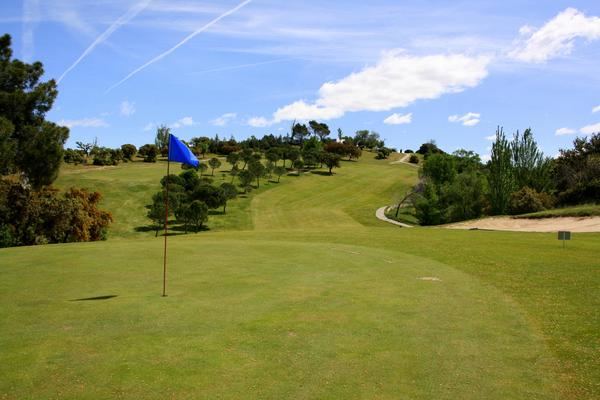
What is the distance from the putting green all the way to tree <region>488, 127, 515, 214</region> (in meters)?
52.9

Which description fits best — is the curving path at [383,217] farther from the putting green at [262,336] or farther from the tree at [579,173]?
the putting green at [262,336]

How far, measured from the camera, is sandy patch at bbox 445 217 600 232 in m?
42.5

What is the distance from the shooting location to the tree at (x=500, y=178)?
224ft

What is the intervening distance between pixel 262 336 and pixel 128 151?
448ft

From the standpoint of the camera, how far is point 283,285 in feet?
58.1

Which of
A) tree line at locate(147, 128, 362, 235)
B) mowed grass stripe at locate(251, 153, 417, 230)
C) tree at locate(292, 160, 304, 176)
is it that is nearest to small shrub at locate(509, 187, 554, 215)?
mowed grass stripe at locate(251, 153, 417, 230)

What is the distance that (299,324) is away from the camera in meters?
12.8

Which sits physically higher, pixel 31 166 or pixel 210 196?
pixel 31 166

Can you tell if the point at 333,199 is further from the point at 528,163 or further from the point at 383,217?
the point at 528,163

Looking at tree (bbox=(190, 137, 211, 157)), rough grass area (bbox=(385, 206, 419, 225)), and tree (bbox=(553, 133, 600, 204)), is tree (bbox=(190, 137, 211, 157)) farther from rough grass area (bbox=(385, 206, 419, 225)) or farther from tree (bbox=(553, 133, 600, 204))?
tree (bbox=(553, 133, 600, 204))

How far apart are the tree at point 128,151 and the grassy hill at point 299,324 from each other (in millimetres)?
116495

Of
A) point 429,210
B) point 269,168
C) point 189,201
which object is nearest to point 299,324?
point 189,201

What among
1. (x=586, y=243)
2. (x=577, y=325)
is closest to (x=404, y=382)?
(x=577, y=325)

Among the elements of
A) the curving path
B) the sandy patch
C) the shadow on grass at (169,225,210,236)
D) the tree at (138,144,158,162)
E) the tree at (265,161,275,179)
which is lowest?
the shadow on grass at (169,225,210,236)
